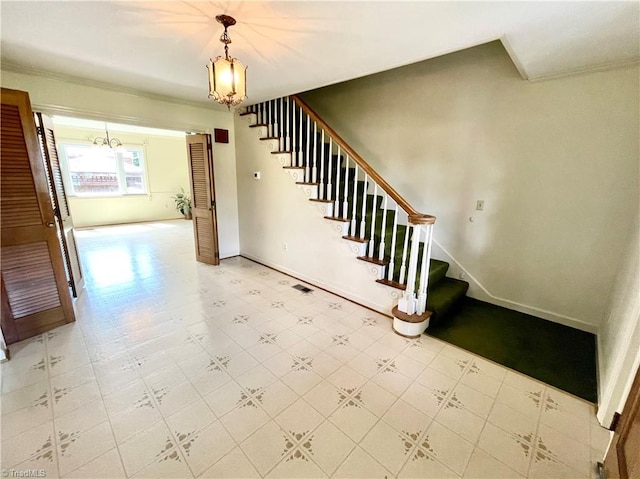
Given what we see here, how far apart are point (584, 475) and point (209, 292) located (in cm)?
348

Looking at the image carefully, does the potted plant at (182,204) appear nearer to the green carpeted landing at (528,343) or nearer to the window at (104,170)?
the window at (104,170)

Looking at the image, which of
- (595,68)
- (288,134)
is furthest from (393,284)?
(595,68)

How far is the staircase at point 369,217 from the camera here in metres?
2.55

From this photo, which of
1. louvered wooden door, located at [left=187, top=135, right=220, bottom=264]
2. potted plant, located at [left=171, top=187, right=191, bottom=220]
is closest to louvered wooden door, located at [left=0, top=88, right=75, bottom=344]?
louvered wooden door, located at [left=187, top=135, right=220, bottom=264]

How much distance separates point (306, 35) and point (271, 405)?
260 centimetres

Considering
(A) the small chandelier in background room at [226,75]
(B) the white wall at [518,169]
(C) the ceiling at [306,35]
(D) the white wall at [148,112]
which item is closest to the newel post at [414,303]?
(B) the white wall at [518,169]

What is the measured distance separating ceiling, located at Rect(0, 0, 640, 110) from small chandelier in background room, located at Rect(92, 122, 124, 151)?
498cm

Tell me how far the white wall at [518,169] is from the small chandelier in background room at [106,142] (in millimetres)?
6867

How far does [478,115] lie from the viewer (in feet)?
9.87

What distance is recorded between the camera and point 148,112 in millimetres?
3555

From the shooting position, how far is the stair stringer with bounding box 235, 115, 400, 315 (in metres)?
3.11

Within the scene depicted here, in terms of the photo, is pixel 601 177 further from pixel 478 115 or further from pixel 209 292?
pixel 209 292

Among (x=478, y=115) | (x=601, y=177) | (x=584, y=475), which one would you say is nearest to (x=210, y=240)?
(x=478, y=115)

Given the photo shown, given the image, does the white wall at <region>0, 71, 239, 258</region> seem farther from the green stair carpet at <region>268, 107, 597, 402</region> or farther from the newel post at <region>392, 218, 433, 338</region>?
the newel post at <region>392, 218, 433, 338</region>
